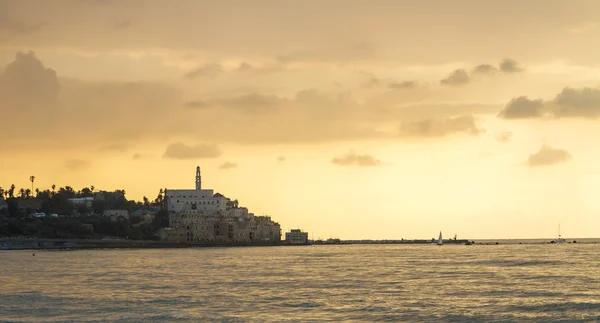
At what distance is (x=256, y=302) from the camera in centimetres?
6875

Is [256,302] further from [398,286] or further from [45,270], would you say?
[45,270]

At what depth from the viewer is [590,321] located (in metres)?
56.8

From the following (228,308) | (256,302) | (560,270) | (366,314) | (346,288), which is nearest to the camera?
(366,314)

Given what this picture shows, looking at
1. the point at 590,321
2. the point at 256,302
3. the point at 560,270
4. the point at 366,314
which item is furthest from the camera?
the point at 560,270

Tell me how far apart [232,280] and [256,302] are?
26.7m

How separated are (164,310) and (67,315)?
24.8 feet

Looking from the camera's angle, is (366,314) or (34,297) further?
(34,297)

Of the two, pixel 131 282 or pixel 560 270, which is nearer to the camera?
pixel 131 282

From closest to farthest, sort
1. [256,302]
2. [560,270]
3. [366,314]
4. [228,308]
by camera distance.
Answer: [366,314] → [228,308] → [256,302] → [560,270]

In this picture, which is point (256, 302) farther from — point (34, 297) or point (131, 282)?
point (131, 282)

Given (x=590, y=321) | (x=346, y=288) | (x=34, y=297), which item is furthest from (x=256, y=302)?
(x=590, y=321)

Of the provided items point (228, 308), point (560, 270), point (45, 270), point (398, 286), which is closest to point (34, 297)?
point (228, 308)

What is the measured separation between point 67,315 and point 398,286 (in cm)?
3714

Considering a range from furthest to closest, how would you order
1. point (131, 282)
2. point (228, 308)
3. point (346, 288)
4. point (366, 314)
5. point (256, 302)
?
1. point (131, 282)
2. point (346, 288)
3. point (256, 302)
4. point (228, 308)
5. point (366, 314)
